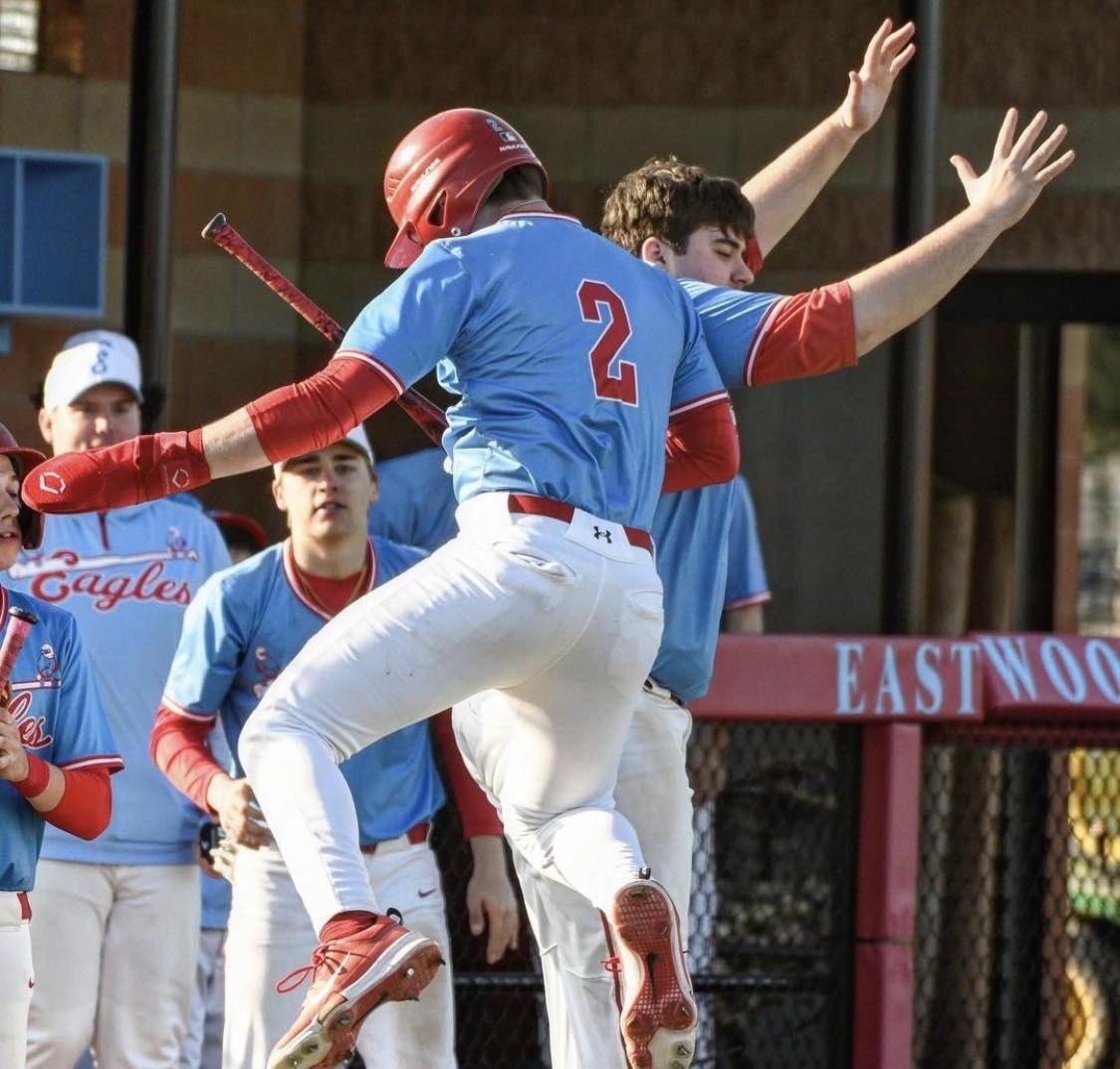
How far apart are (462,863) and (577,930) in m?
1.35

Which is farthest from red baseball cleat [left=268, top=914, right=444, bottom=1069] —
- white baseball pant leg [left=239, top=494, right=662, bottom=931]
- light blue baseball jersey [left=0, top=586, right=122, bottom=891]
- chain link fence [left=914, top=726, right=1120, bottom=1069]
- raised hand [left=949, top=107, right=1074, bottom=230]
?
chain link fence [left=914, top=726, right=1120, bottom=1069]

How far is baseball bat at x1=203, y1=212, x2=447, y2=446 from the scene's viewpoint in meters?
4.41

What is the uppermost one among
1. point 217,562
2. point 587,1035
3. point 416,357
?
point 416,357

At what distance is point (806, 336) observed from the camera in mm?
4148

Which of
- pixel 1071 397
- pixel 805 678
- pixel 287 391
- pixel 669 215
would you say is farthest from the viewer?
pixel 1071 397

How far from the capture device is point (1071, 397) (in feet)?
33.2

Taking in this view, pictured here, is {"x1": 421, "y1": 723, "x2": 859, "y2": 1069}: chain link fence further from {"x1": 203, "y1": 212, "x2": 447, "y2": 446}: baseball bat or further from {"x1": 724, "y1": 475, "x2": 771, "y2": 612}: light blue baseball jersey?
{"x1": 203, "y1": 212, "x2": 447, "y2": 446}: baseball bat

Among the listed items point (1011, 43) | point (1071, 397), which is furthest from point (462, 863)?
point (1071, 397)

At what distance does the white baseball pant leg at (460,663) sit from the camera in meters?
3.87

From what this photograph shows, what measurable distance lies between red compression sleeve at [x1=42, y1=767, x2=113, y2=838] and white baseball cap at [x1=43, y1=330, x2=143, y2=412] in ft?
5.18

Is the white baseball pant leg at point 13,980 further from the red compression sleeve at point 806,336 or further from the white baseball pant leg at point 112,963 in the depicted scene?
the red compression sleeve at point 806,336

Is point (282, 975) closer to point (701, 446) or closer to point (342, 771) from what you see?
point (342, 771)

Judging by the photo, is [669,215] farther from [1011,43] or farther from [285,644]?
[1011,43]

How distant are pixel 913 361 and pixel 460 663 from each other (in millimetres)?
2747
